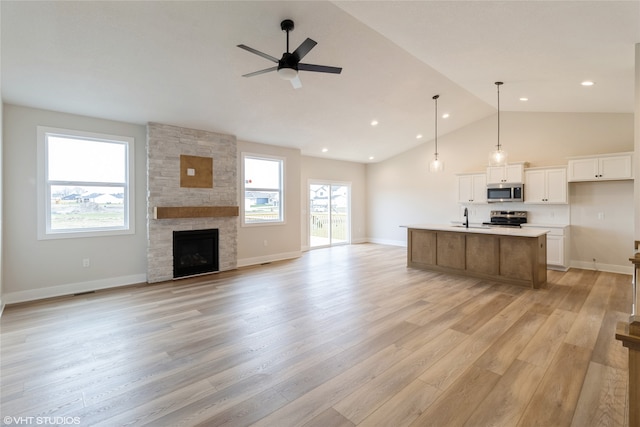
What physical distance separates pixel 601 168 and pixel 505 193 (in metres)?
1.62

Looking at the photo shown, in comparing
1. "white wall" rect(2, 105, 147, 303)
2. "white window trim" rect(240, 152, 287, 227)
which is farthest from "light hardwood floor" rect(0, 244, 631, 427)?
"white window trim" rect(240, 152, 287, 227)

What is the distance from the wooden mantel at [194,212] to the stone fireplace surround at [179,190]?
13 centimetres

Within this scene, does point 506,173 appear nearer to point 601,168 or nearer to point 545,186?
point 545,186

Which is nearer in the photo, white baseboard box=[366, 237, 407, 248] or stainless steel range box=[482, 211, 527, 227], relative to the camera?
stainless steel range box=[482, 211, 527, 227]

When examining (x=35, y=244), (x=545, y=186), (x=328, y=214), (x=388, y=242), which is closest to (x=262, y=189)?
(x=328, y=214)

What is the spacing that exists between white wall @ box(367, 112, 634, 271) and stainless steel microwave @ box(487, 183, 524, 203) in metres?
0.48

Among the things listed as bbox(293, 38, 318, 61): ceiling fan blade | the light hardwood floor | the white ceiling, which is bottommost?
the light hardwood floor

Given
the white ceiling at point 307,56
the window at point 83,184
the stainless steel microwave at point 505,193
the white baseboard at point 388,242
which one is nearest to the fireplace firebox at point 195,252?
the window at point 83,184

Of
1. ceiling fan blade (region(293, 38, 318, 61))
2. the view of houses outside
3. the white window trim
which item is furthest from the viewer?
the white window trim

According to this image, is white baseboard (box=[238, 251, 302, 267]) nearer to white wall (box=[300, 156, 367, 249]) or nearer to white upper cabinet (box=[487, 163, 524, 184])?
white wall (box=[300, 156, 367, 249])

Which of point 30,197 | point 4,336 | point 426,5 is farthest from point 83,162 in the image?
point 426,5

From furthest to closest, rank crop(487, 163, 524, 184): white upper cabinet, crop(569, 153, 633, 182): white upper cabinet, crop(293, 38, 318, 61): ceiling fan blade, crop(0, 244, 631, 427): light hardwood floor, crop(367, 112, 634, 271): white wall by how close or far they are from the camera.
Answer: crop(487, 163, 524, 184): white upper cabinet → crop(367, 112, 634, 271): white wall → crop(569, 153, 633, 182): white upper cabinet → crop(293, 38, 318, 61): ceiling fan blade → crop(0, 244, 631, 427): light hardwood floor

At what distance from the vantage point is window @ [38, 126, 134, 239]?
14.6ft

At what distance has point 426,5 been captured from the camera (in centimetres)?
288
